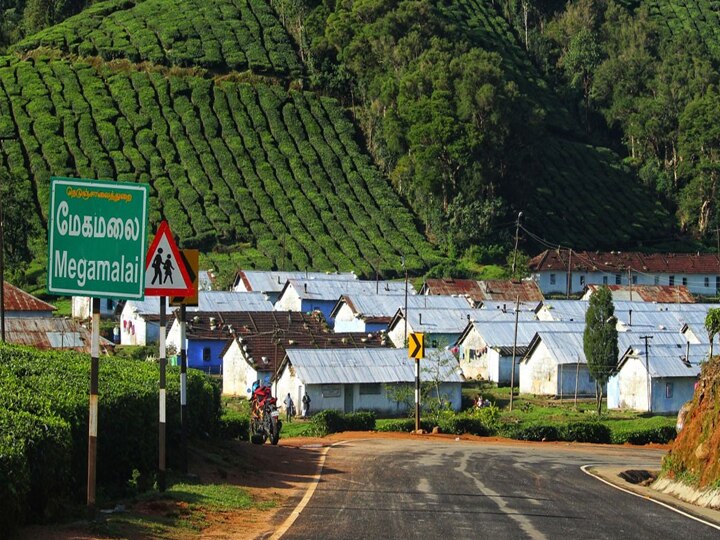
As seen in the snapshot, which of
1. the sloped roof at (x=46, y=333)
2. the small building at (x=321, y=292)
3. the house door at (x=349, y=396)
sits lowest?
the house door at (x=349, y=396)

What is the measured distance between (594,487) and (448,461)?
6.21 meters

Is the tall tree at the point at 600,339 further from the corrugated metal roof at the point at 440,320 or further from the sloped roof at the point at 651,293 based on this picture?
the sloped roof at the point at 651,293

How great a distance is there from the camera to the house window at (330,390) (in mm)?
55656

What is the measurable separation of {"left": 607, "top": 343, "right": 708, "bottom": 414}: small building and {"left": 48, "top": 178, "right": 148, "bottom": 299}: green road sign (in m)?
48.7

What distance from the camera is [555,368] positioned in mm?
63781

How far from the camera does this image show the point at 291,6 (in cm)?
13688

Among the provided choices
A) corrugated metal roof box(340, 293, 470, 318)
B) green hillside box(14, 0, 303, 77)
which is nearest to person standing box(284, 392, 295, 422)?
corrugated metal roof box(340, 293, 470, 318)

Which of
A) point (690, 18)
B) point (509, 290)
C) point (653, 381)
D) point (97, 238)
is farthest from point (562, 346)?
point (690, 18)

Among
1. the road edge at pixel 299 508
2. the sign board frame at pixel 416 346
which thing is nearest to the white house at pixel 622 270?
the sign board frame at pixel 416 346

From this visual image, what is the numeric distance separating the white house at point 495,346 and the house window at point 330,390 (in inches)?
557

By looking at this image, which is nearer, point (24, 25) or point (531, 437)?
point (531, 437)

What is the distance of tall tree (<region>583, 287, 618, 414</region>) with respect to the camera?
59281 millimetres

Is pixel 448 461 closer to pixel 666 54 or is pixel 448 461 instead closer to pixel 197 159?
pixel 197 159

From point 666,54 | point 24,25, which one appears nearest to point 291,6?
point 24,25
